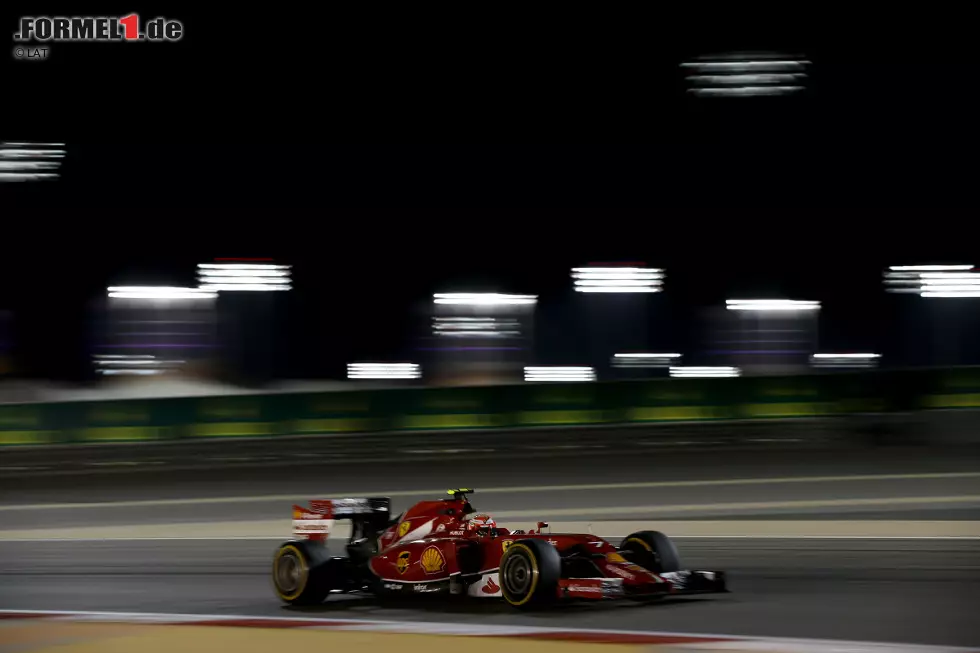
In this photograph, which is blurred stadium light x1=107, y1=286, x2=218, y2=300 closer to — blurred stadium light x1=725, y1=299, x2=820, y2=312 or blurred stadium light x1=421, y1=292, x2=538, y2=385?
blurred stadium light x1=421, y1=292, x2=538, y2=385

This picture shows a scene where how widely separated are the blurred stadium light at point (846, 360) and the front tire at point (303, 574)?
28658mm

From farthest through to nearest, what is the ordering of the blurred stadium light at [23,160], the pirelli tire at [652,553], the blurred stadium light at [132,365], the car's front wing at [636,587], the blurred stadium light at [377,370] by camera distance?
the blurred stadium light at [377,370] → the blurred stadium light at [23,160] → the blurred stadium light at [132,365] → the pirelli tire at [652,553] → the car's front wing at [636,587]

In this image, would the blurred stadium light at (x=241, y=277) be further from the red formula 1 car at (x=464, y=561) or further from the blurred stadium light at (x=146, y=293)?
the red formula 1 car at (x=464, y=561)

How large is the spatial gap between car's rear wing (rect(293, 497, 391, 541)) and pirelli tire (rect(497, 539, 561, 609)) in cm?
122

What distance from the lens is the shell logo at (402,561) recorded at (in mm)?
7496

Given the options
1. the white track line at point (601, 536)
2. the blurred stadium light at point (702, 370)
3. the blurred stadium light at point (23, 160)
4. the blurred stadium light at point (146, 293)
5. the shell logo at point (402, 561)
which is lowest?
the white track line at point (601, 536)

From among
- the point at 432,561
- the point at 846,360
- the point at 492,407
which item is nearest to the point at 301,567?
the point at 432,561

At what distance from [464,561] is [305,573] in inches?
43.4

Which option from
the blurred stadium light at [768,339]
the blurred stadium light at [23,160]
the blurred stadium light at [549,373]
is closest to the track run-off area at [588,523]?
the blurred stadium light at [549,373]

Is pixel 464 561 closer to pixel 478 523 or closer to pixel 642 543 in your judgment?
pixel 478 523

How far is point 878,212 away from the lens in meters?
39.9

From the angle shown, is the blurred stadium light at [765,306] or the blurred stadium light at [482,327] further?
the blurred stadium light at [765,306]

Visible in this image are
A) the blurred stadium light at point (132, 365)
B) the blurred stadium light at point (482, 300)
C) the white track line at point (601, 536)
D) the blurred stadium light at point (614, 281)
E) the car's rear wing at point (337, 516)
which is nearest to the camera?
the car's rear wing at point (337, 516)

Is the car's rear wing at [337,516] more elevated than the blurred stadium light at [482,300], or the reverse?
the blurred stadium light at [482,300]
